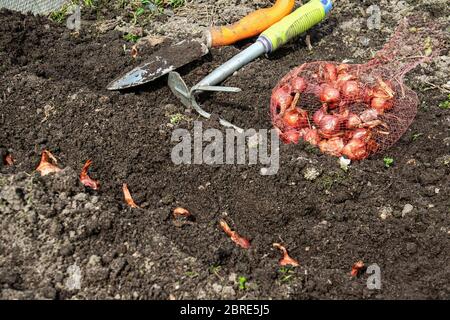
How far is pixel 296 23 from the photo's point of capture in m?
4.95

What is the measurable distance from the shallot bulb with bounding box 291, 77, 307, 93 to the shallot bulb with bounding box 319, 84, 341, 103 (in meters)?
0.14

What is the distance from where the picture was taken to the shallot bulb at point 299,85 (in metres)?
4.37

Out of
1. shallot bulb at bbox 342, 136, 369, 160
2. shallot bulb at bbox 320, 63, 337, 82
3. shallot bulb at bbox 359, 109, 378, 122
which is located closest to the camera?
shallot bulb at bbox 342, 136, 369, 160

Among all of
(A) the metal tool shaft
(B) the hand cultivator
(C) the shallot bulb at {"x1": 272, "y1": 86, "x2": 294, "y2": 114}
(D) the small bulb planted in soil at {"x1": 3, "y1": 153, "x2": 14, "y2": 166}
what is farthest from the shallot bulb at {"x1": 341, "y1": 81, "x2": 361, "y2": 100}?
(D) the small bulb planted in soil at {"x1": 3, "y1": 153, "x2": 14, "y2": 166}

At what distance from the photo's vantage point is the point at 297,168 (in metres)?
4.00

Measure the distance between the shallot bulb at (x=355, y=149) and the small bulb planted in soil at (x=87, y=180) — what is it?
170 centimetres

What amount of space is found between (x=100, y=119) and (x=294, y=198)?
1.52m

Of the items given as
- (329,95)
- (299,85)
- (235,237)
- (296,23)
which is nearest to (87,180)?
(235,237)

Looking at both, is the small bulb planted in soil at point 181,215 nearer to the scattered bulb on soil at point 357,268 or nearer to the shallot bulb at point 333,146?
the scattered bulb on soil at point 357,268

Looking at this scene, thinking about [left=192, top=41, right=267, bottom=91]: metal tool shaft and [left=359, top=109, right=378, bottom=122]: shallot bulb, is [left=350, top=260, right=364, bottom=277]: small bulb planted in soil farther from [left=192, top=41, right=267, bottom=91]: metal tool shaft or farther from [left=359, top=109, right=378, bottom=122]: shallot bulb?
[left=192, top=41, right=267, bottom=91]: metal tool shaft

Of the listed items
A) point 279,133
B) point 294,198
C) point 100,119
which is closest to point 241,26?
point 279,133

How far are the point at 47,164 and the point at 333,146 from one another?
1947 millimetres

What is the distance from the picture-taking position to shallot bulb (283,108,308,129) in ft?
14.2
